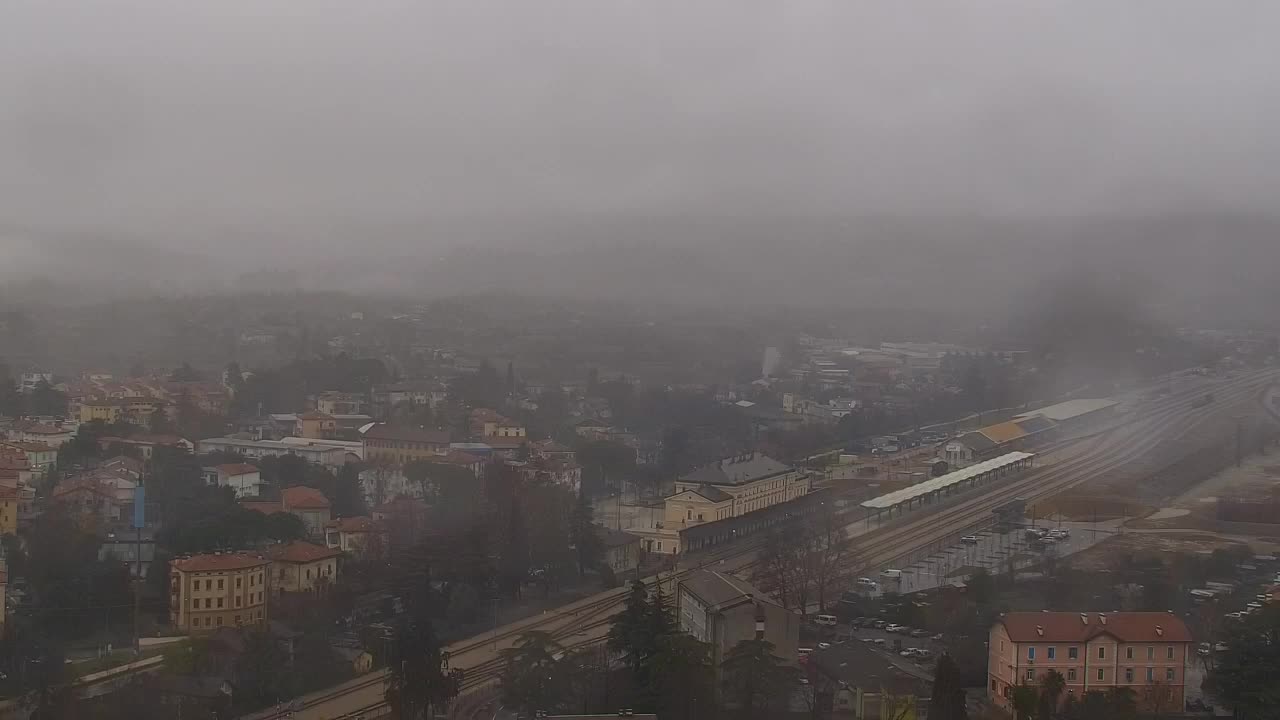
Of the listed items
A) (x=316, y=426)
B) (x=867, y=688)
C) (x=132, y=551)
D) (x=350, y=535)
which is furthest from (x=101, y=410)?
(x=867, y=688)

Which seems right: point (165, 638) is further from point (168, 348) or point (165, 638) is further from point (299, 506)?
point (168, 348)

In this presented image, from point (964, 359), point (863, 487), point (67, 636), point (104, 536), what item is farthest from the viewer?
point (964, 359)

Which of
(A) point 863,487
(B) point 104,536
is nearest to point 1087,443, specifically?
(A) point 863,487

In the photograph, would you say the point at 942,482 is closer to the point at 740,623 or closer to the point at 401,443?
the point at 401,443

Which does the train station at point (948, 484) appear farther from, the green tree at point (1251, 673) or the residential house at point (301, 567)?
the green tree at point (1251, 673)

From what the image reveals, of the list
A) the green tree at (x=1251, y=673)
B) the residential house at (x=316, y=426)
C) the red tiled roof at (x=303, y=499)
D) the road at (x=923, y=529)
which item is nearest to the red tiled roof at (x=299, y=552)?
the red tiled roof at (x=303, y=499)

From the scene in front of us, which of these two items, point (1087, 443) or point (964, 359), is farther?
point (964, 359)
